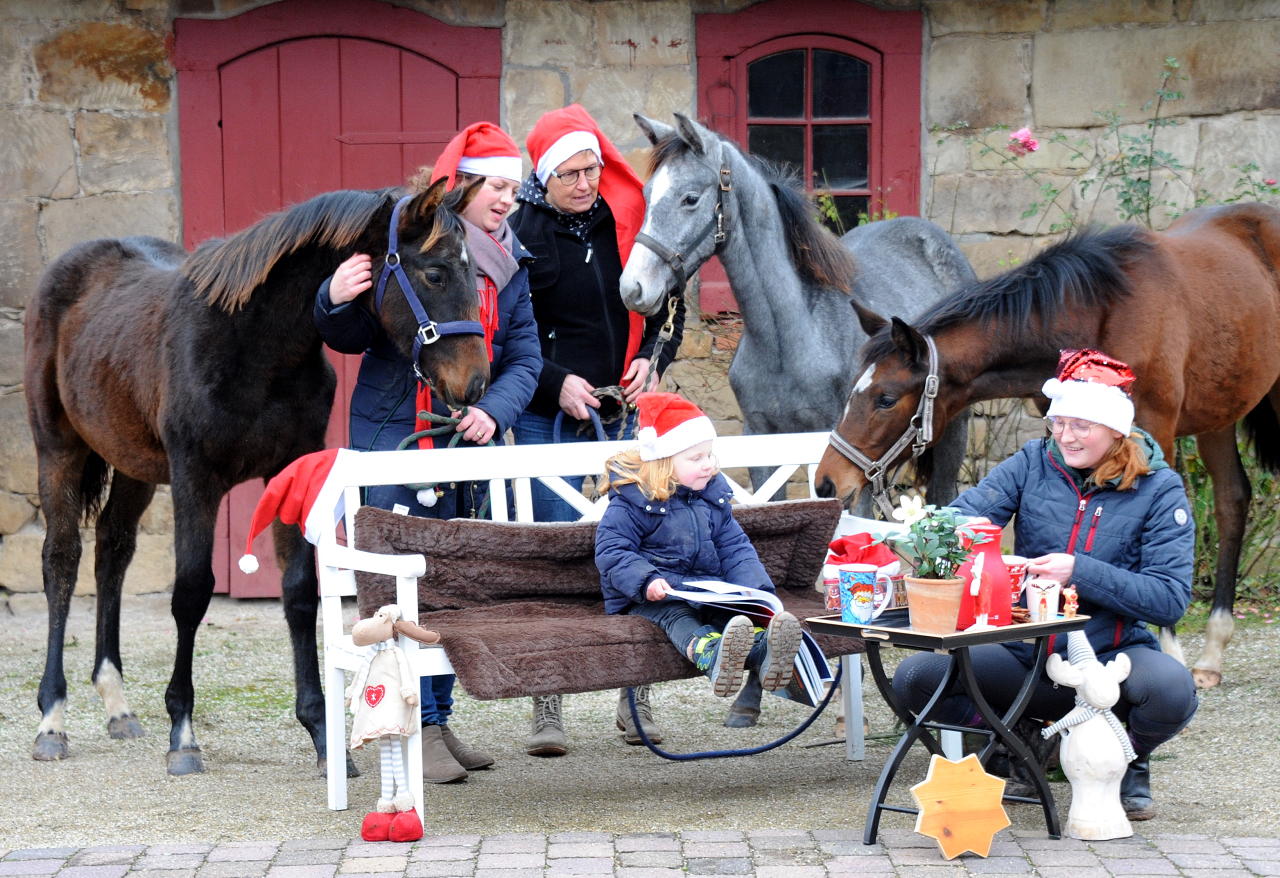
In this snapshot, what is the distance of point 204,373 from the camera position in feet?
13.5

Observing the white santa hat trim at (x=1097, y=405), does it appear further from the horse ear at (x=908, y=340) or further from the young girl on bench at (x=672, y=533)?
the young girl on bench at (x=672, y=533)

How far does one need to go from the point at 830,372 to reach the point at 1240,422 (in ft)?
7.68

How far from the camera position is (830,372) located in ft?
15.8

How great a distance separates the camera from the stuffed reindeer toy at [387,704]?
329cm

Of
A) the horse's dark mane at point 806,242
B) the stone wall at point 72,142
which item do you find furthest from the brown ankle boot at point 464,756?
the stone wall at point 72,142

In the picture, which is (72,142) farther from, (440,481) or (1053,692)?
(1053,692)

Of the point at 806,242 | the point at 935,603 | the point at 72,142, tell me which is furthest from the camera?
the point at 72,142

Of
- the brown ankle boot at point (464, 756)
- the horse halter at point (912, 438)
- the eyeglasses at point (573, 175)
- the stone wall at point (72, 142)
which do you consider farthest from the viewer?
the stone wall at point (72, 142)

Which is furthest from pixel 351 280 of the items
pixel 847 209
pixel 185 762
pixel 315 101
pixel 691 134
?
pixel 847 209

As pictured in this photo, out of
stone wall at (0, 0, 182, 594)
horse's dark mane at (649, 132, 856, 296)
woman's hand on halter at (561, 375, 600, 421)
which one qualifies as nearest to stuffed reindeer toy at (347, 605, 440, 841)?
woman's hand on halter at (561, 375, 600, 421)

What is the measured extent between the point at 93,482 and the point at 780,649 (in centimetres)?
316

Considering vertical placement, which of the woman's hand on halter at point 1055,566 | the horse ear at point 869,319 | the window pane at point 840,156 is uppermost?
the window pane at point 840,156

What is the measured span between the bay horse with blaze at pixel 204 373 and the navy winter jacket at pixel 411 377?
18cm

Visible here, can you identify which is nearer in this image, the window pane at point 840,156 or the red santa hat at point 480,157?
the red santa hat at point 480,157
